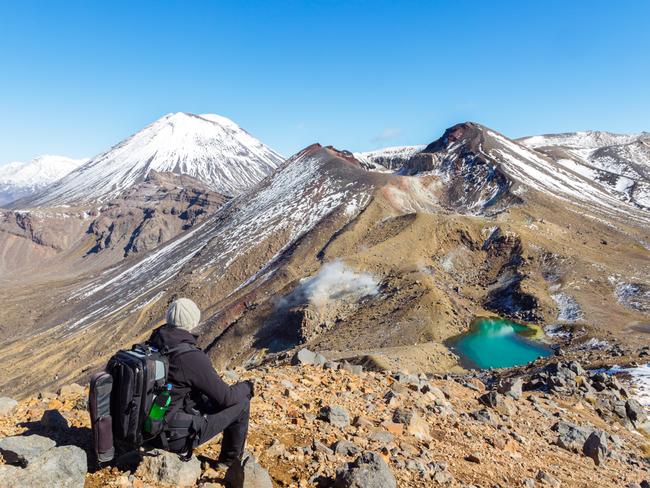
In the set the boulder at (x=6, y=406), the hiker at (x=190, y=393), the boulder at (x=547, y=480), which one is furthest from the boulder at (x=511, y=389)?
the boulder at (x=6, y=406)

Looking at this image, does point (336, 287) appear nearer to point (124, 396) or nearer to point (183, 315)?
point (183, 315)

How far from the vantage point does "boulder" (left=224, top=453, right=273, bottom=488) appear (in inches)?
198

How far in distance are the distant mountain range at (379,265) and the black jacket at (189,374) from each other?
27.7 m

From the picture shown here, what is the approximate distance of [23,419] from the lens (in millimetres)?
7289

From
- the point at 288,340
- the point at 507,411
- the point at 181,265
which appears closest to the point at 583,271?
the point at 288,340

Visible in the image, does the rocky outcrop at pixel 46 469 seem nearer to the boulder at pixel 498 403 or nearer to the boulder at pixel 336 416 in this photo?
the boulder at pixel 336 416

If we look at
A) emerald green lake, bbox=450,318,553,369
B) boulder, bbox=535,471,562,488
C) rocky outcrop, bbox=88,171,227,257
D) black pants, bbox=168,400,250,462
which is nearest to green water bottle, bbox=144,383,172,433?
black pants, bbox=168,400,250,462

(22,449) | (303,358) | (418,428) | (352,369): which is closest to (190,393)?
(22,449)

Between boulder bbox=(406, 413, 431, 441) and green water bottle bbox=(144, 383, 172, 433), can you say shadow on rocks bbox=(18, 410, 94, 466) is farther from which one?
boulder bbox=(406, 413, 431, 441)

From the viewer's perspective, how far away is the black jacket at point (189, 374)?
4.79 metres

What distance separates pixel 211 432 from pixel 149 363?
3.82ft

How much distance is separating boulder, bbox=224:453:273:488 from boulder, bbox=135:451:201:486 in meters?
0.44

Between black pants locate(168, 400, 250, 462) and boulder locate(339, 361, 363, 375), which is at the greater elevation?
black pants locate(168, 400, 250, 462)

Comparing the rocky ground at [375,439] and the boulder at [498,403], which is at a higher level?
the rocky ground at [375,439]
